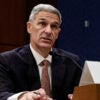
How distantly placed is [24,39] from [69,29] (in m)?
0.54

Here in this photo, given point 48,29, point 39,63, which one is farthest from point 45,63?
point 48,29

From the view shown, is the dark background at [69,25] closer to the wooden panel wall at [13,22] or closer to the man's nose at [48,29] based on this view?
the wooden panel wall at [13,22]

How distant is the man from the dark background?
6.47ft

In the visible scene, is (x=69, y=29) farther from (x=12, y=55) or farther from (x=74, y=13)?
(x=12, y=55)

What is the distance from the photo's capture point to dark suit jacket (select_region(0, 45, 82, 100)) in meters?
1.58

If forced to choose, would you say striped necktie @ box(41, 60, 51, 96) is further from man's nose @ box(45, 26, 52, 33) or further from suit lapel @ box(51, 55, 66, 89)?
man's nose @ box(45, 26, 52, 33)

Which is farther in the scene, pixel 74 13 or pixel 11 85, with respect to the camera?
pixel 74 13

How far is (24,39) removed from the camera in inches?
151

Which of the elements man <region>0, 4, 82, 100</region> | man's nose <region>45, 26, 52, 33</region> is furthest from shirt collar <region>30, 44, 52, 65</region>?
man's nose <region>45, 26, 52, 33</region>

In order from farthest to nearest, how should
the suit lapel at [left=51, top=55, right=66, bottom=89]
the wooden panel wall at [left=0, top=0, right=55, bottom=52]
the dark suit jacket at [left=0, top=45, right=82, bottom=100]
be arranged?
1. the wooden panel wall at [left=0, top=0, right=55, bottom=52]
2. the suit lapel at [left=51, top=55, right=66, bottom=89]
3. the dark suit jacket at [left=0, top=45, right=82, bottom=100]

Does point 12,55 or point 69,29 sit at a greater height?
point 12,55

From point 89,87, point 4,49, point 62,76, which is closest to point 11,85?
point 62,76

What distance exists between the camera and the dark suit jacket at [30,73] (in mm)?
1585

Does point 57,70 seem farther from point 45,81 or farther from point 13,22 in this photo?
point 13,22
